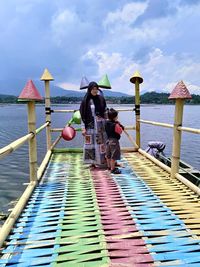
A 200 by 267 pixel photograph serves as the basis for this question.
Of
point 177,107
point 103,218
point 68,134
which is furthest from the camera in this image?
point 68,134

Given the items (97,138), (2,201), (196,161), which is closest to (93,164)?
(97,138)

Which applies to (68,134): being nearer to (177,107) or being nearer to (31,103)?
(31,103)

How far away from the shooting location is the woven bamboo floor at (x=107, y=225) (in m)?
2.65

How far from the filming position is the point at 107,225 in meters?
3.32

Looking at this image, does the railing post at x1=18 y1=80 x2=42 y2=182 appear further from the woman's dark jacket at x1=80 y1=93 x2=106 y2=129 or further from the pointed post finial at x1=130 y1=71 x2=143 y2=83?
the pointed post finial at x1=130 y1=71 x2=143 y2=83

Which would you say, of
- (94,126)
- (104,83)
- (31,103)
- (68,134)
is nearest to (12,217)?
(31,103)

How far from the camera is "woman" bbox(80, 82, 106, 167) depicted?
231 inches

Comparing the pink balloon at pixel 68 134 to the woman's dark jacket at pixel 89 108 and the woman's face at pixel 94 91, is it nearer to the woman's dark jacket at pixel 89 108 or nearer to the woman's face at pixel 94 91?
the woman's dark jacket at pixel 89 108

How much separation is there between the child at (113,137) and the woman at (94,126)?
28 centimetres

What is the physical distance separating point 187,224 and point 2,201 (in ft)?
24.7

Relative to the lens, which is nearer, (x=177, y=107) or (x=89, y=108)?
(x=177, y=107)

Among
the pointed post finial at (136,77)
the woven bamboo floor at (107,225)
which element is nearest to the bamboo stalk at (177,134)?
the woven bamboo floor at (107,225)

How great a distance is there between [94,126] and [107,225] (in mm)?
2873

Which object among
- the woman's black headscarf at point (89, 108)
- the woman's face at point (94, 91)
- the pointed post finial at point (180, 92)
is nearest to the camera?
the pointed post finial at point (180, 92)
